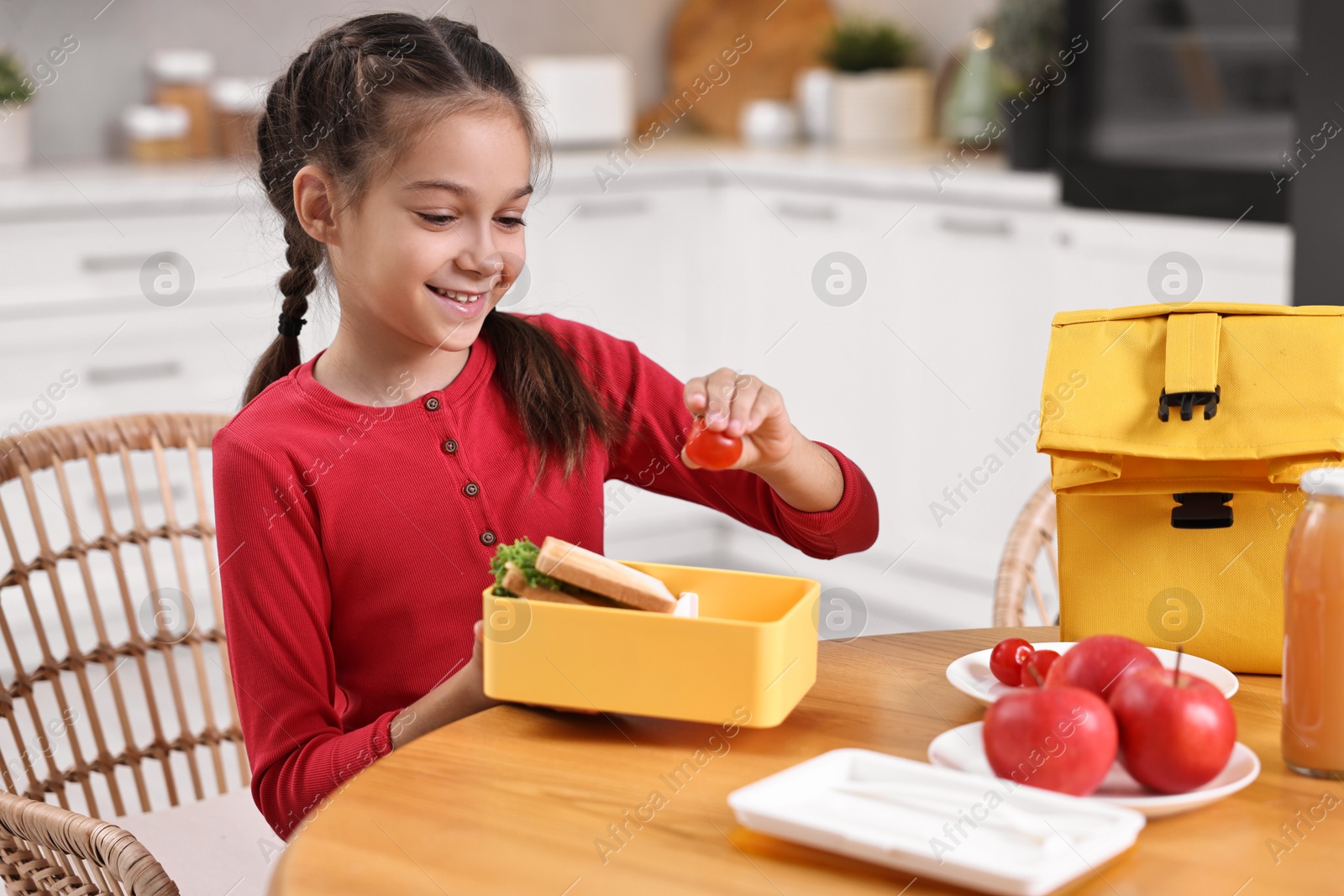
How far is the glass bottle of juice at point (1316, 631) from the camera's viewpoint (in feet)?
2.68

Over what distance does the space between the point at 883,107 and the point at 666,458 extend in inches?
83.7

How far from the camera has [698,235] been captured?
320 cm

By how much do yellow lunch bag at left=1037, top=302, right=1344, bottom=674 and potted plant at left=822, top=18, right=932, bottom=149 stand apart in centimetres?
229

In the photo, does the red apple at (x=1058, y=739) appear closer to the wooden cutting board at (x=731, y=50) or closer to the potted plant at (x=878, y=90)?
the potted plant at (x=878, y=90)

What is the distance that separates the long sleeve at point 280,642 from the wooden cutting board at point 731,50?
2.67 m

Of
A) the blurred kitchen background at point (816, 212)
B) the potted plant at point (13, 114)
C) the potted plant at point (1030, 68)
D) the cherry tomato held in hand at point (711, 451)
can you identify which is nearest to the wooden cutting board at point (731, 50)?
the blurred kitchen background at point (816, 212)

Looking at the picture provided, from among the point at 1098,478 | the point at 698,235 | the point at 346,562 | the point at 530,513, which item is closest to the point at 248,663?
the point at 346,562

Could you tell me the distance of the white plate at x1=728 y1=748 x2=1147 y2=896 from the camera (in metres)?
0.70

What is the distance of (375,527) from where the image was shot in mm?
1167

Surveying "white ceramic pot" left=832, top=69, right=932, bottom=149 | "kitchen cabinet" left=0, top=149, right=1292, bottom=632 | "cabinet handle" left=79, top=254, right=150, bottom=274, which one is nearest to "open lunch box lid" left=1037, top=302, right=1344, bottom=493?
"kitchen cabinet" left=0, top=149, right=1292, bottom=632

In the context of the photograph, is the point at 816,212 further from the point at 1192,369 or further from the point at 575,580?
the point at 575,580

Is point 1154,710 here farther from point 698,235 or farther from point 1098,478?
point 698,235

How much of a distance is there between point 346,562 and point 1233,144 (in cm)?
172

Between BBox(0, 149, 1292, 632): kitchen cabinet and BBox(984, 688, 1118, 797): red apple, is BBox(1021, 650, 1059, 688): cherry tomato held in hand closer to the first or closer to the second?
BBox(984, 688, 1118, 797): red apple
